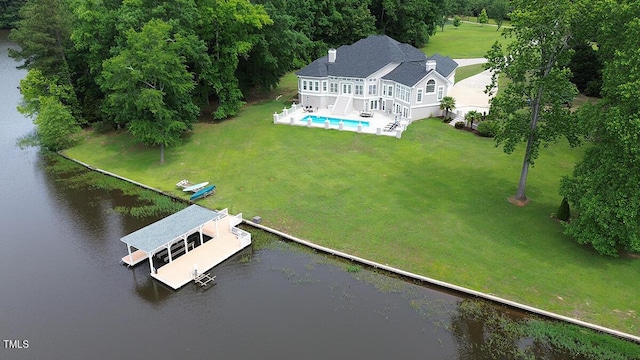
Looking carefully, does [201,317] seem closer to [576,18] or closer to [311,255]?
[311,255]

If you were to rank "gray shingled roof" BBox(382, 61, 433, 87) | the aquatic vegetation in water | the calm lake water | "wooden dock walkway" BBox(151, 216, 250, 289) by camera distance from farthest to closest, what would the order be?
→ "gray shingled roof" BBox(382, 61, 433, 87)
the aquatic vegetation in water
"wooden dock walkway" BBox(151, 216, 250, 289)
the calm lake water

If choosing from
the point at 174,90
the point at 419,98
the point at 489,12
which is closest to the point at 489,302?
the point at 419,98

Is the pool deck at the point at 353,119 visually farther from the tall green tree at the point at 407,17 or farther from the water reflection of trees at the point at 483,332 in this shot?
the tall green tree at the point at 407,17

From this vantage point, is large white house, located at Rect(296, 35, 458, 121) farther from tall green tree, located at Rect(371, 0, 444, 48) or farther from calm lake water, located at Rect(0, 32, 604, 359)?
calm lake water, located at Rect(0, 32, 604, 359)

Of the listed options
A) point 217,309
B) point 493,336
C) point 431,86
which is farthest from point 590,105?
point 217,309

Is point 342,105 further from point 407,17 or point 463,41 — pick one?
point 463,41

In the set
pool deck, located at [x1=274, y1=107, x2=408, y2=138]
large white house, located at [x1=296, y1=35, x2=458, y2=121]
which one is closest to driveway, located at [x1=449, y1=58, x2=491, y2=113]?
large white house, located at [x1=296, y1=35, x2=458, y2=121]

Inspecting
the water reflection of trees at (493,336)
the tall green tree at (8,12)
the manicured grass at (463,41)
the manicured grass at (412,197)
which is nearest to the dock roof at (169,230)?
the manicured grass at (412,197)
